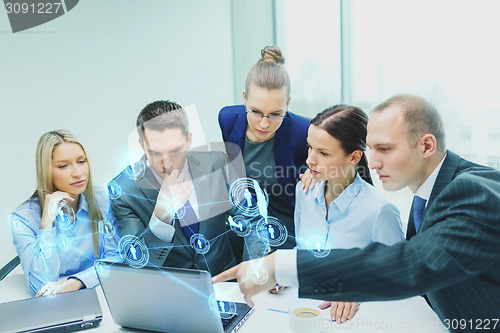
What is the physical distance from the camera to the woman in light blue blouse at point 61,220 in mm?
1836

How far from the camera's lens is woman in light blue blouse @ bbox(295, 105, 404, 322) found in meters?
1.71

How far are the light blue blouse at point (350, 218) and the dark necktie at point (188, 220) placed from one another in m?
0.50

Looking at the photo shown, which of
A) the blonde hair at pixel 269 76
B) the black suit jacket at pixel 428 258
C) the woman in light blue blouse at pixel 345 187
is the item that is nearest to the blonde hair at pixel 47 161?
the blonde hair at pixel 269 76

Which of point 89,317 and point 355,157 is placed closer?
point 89,317

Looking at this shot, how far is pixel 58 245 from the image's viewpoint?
1.89 meters

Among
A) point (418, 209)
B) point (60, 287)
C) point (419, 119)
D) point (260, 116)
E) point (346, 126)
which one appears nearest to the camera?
point (419, 119)

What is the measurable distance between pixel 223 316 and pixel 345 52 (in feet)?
8.13

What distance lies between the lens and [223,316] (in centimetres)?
132

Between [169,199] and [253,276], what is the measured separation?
0.80 m
